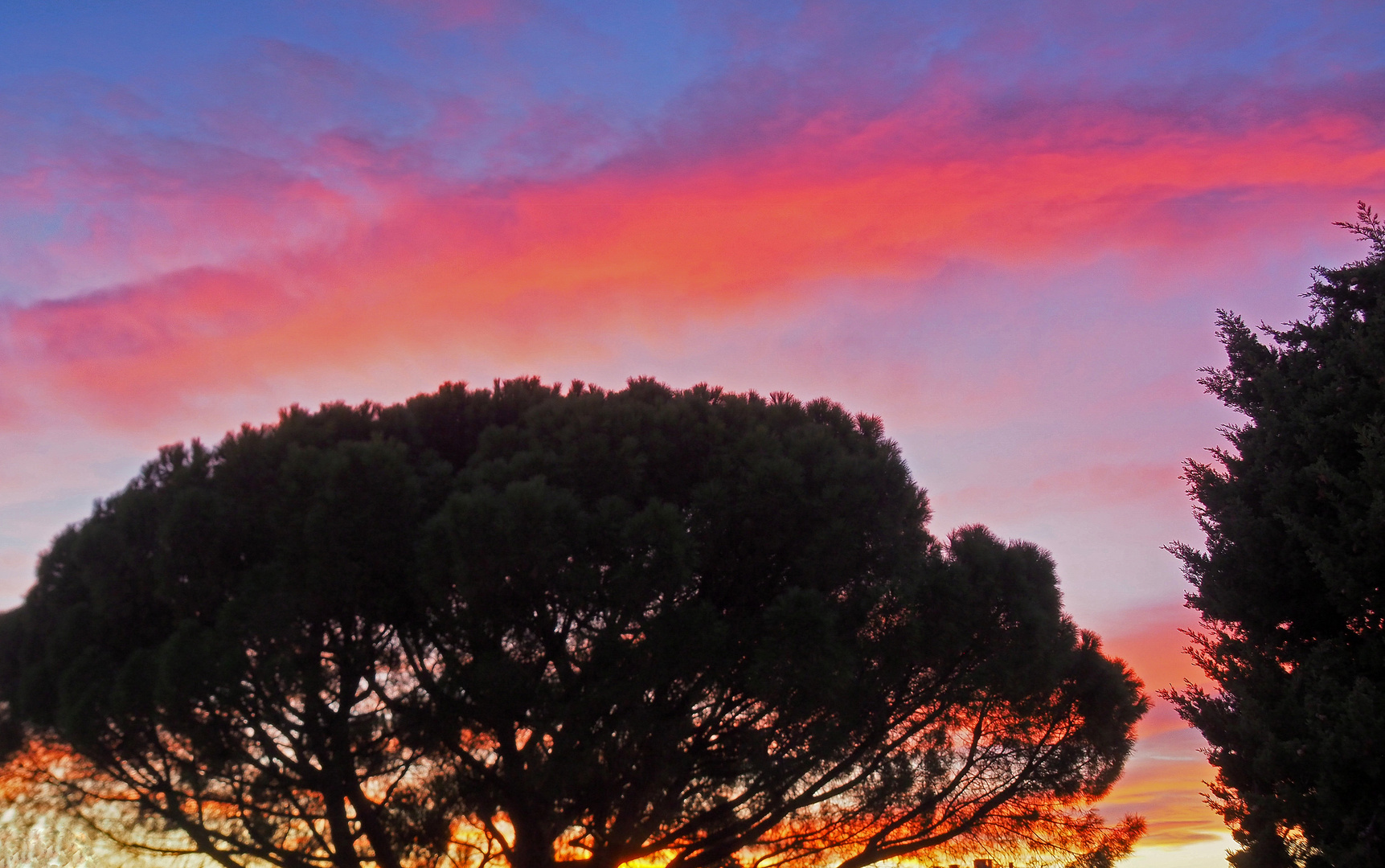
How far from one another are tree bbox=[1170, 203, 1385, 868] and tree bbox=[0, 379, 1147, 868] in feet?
9.83

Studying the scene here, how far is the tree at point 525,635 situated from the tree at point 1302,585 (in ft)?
9.83

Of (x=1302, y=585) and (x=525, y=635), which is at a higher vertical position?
(x=525, y=635)

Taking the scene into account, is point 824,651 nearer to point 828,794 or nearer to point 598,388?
point 828,794

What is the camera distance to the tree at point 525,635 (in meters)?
9.24

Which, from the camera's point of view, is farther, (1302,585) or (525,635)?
(525,635)

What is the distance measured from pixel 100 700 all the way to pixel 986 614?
8.79m

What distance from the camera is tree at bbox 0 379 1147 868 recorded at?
9242mm

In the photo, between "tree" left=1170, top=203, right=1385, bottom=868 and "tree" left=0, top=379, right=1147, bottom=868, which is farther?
"tree" left=0, top=379, right=1147, bottom=868

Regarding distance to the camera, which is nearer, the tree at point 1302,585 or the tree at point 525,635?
the tree at point 1302,585

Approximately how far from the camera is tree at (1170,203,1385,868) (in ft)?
22.2

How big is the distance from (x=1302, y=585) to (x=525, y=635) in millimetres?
6648

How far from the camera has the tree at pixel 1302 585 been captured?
267 inches

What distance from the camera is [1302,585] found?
307 inches

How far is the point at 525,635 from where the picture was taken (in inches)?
383
